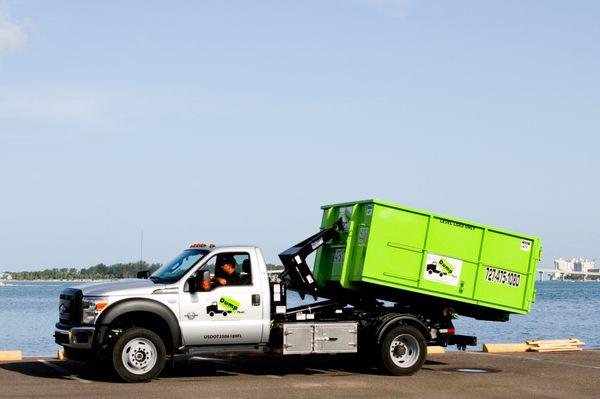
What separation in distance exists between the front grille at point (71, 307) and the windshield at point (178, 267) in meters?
1.32

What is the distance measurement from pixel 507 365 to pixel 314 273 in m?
4.13

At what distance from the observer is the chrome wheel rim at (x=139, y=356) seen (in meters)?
15.9

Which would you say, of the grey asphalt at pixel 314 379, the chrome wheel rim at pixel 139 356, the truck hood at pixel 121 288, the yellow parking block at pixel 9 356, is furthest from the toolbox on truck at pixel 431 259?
the yellow parking block at pixel 9 356

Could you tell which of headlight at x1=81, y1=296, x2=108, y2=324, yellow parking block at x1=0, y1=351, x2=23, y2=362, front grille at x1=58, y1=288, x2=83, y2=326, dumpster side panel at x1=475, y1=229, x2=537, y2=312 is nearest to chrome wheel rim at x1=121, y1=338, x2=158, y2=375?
headlight at x1=81, y1=296, x2=108, y2=324

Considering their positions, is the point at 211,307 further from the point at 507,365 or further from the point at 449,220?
the point at 507,365

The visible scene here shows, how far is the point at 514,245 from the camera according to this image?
18.2 meters

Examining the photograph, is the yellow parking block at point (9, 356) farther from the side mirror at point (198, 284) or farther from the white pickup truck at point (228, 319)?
the side mirror at point (198, 284)

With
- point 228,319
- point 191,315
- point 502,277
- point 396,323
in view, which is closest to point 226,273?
point 228,319

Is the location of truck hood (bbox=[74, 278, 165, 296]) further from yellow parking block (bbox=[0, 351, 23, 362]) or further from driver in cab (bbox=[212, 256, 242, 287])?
yellow parking block (bbox=[0, 351, 23, 362])

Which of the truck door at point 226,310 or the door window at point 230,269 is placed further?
the door window at point 230,269

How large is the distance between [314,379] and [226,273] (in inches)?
90.6

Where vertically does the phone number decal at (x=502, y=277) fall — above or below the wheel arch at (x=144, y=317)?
above

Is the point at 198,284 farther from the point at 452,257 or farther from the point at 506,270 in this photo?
the point at 506,270

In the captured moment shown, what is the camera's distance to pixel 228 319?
54.3ft
